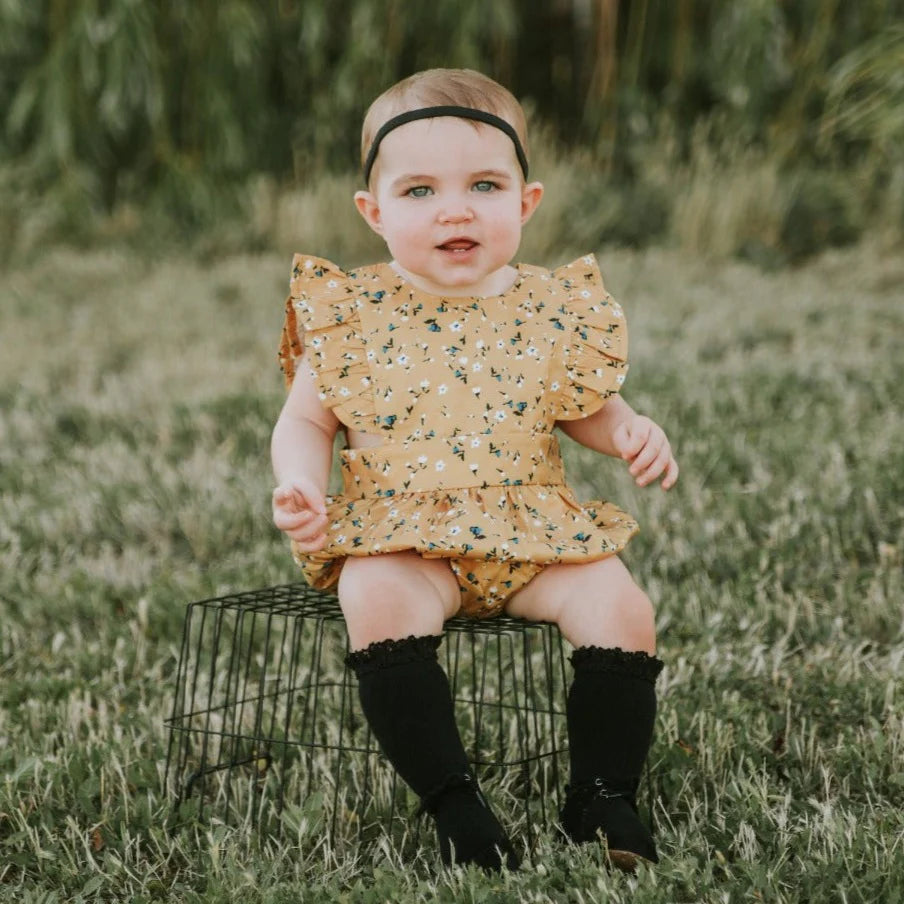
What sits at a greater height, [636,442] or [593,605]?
[636,442]

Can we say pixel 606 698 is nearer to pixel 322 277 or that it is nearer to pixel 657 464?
pixel 657 464

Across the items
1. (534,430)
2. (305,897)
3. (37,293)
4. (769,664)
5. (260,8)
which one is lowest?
(305,897)

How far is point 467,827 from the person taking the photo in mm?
2180

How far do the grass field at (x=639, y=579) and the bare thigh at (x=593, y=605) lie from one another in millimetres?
332

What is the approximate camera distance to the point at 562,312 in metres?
2.65

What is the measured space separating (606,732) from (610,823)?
15 cm

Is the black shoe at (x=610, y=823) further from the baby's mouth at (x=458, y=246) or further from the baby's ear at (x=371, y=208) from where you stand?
the baby's ear at (x=371, y=208)

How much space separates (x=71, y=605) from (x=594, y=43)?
22.5 ft

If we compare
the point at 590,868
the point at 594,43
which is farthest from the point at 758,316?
the point at 590,868

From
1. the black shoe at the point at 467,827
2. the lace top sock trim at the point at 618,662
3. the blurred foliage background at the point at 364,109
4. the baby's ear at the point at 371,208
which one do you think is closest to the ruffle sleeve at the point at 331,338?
the baby's ear at the point at 371,208

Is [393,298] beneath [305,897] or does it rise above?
above

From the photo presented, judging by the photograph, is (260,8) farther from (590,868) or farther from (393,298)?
(590,868)

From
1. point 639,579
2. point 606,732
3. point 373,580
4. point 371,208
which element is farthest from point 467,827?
point 639,579

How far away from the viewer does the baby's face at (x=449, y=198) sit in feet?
7.93
